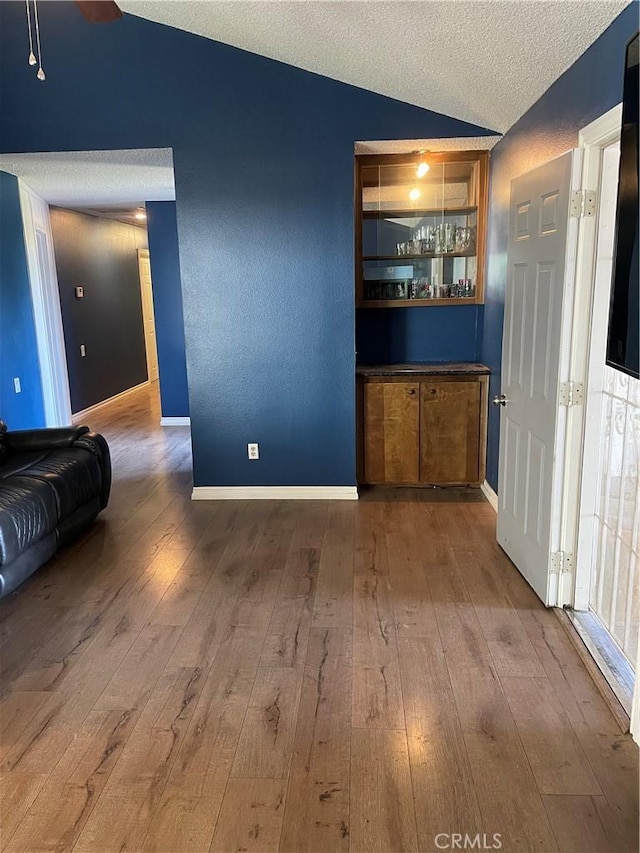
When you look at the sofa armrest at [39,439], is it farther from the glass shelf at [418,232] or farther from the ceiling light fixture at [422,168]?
the ceiling light fixture at [422,168]

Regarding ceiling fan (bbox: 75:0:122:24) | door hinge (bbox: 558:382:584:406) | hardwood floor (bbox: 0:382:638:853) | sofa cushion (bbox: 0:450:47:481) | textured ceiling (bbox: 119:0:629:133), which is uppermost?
textured ceiling (bbox: 119:0:629:133)

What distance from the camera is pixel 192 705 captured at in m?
2.20

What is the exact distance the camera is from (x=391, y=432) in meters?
4.44

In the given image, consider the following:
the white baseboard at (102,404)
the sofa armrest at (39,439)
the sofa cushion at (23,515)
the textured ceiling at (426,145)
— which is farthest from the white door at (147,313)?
the sofa cushion at (23,515)

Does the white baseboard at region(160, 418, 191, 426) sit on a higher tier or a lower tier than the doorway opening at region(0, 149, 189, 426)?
lower

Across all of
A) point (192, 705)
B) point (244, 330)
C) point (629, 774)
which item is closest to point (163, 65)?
point (244, 330)

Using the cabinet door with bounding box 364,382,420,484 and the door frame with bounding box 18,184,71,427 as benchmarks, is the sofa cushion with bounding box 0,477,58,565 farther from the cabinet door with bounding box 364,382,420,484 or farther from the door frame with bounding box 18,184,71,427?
the door frame with bounding box 18,184,71,427

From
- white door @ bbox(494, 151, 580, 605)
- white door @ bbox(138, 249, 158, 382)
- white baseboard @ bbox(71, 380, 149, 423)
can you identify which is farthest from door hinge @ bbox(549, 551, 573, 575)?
white door @ bbox(138, 249, 158, 382)

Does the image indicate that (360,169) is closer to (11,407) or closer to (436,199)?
(436,199)

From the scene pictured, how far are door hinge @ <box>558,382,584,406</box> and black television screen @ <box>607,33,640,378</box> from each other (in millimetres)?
674

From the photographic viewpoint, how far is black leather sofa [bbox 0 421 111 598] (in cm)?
296

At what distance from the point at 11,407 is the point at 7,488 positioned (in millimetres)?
2142

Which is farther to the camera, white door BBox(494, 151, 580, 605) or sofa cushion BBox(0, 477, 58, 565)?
sofa cushion BBox(0, 477, 58, 565)

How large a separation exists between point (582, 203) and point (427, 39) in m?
1.24
